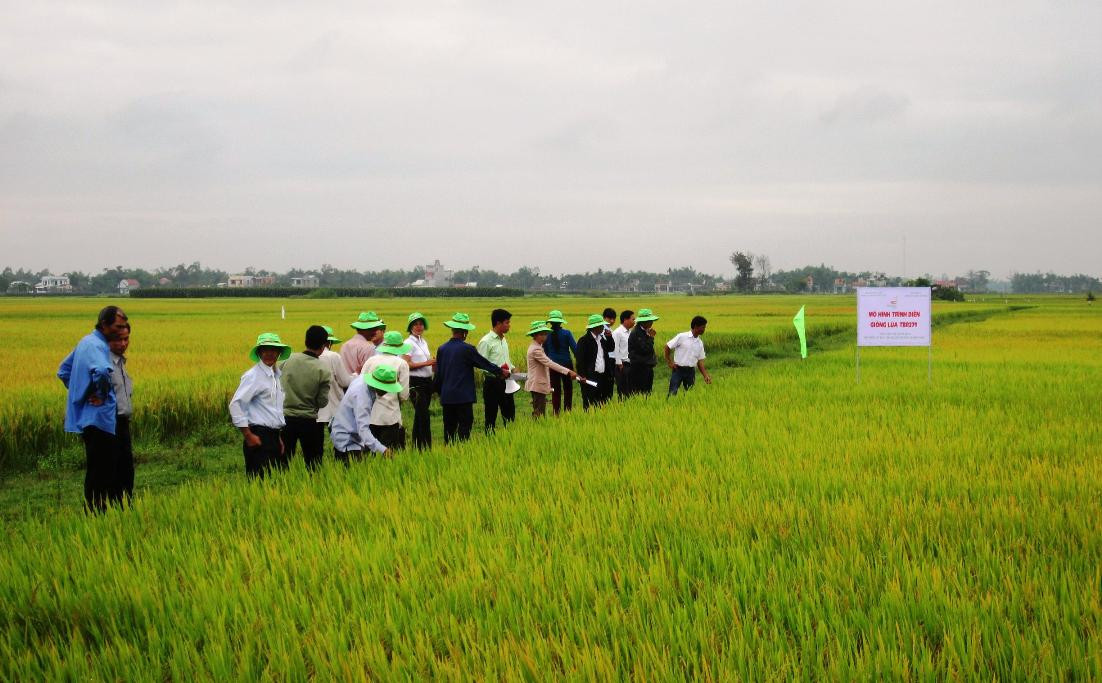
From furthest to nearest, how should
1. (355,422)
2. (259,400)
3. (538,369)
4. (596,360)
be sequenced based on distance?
(596,360) < (538,369) < (355,422) < (259,400)

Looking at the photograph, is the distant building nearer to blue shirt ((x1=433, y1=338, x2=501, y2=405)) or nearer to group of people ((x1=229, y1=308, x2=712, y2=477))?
group of people ((x1=229, y1=308, x2=712, y2=477))

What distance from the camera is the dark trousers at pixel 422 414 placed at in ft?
29.5

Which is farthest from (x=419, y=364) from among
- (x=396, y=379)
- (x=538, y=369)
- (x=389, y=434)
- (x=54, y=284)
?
(x=54, y=284)

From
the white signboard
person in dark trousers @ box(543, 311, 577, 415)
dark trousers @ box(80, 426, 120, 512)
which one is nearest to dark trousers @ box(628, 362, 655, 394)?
person in dark trousers @ box(543, 311, 577, 415)

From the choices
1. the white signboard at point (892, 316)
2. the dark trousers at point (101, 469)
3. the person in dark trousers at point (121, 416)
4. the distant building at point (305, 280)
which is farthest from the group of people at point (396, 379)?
the distant building at point (305, 280)

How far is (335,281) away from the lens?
17362cm

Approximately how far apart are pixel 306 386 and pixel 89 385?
1.89m

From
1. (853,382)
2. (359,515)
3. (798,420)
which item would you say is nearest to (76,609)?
(359,515)

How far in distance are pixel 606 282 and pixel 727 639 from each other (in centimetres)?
18818

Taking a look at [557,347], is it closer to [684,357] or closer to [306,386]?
[684,357]

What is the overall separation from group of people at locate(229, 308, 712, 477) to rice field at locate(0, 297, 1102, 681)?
1.55 feet

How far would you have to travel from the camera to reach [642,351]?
40.4 ft

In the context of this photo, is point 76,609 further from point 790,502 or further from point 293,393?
point 790,502

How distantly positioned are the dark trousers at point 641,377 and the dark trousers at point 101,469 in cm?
779
